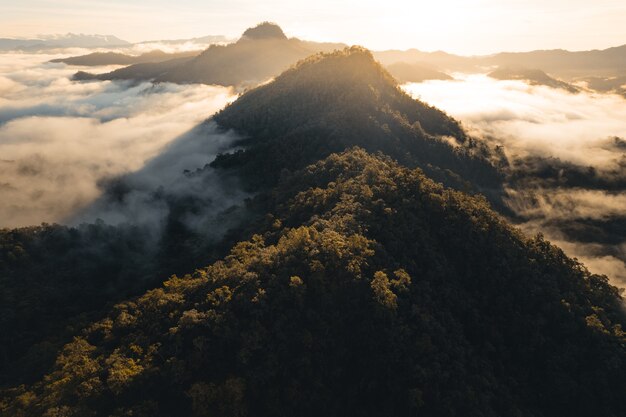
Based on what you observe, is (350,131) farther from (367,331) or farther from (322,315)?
(367,331)

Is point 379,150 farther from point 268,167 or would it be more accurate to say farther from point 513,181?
point 513,181

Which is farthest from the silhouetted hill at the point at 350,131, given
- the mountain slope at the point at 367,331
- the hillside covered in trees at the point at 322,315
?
the mountain slope at the point at 367,331

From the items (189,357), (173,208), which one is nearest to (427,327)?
(189,357)

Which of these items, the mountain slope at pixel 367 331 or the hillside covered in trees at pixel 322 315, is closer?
the mountain slope at pixel 367 331

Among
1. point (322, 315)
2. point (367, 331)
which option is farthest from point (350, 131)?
point (367, 331)

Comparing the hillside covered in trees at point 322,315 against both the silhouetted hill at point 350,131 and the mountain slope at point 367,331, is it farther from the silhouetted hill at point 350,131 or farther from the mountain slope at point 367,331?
the silhouetted hill at point 350,131

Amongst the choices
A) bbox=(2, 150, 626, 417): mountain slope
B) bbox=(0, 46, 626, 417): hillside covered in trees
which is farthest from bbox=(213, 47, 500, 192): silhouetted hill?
bbox=(2, 150, 626, 417): mountain slope
